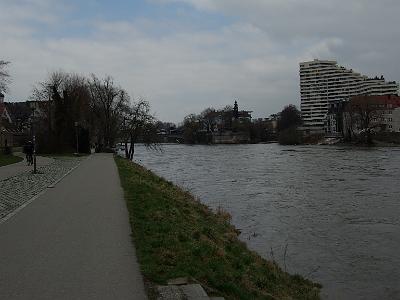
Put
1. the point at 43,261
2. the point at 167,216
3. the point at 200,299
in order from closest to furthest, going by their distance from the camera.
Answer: the point at 200,299, the point at 43,261, the point at 167,216

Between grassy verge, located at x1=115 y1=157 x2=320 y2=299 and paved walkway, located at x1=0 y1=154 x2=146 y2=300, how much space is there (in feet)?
1.13

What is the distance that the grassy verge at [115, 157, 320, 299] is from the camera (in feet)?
24.3

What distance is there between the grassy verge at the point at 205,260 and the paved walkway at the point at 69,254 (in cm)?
35

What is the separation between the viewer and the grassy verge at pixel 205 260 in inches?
292

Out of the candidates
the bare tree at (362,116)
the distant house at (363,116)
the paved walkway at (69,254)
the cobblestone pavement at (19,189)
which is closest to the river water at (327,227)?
the paved walkway at (69,254)

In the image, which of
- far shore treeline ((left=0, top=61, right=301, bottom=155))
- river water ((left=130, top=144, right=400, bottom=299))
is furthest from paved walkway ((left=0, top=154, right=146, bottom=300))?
far shore treeline ((left=0, top=61, right=301, bottom=155))

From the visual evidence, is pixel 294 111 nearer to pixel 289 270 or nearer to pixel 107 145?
pixel 107 145

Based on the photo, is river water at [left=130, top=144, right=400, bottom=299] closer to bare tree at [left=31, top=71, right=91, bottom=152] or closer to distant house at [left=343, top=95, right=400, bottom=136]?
bare tree at [left=31, top=71, right=91, bottom=152]

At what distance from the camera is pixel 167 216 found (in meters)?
13.1

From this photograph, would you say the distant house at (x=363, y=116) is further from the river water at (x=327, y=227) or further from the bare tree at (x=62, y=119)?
the river water at (x=327, y=227)

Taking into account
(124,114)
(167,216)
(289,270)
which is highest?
(124,114)

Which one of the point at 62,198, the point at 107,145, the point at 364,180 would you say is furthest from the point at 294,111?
the point at 62,198

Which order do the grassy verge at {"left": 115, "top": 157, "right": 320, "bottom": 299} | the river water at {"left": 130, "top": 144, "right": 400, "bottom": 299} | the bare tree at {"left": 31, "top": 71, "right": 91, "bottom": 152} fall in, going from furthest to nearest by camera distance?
the bare tree at {"left": 31, "top": 71, "right": 91, "bottom": 152}
the river water at {"left": 130, "top": 144, "right": 400, "bottom": 299}
the grassy verge at {"left": 115, "top": 157, "right": 320, "bottom": 299}

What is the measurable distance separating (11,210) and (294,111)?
17654cm
